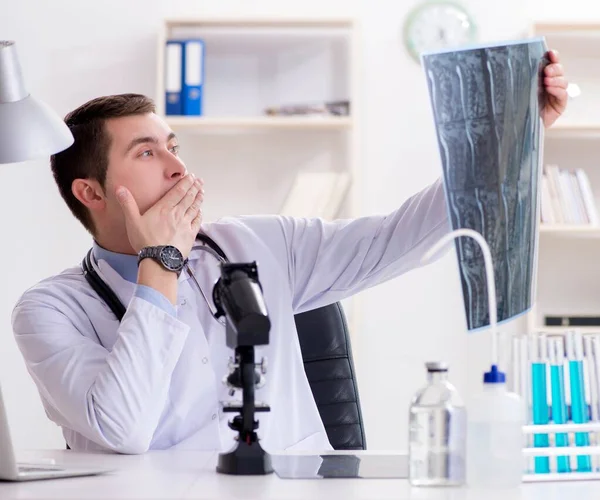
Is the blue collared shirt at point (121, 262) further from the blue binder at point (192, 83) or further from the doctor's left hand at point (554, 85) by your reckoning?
the blue binder at point (192, 83)

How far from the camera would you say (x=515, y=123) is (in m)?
1.39

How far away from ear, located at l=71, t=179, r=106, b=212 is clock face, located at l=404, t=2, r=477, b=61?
1982 mm

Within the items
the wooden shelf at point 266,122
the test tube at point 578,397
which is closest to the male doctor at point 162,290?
the test tube at point 578,397

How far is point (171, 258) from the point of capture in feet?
5.27

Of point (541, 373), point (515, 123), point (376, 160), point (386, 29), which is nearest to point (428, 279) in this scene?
point (376, 160)

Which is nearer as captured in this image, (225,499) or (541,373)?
(225,499)

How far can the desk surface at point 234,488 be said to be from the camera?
1002 mm

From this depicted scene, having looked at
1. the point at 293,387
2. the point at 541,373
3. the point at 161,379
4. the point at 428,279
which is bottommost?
the point at 428,279

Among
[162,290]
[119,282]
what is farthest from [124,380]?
[119,282]

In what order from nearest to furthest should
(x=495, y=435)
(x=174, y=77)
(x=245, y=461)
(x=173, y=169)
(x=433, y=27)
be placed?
(x=495, y=435) < (x=245, y=461) < (x=173, y=169) < (x=174, y=77) < (x=433, y=27)

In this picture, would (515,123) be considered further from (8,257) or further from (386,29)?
(8,257)

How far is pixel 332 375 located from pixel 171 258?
495mm

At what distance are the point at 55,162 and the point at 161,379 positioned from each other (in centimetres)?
79

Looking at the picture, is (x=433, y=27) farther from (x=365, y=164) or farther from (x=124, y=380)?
(x=124, y=380)
